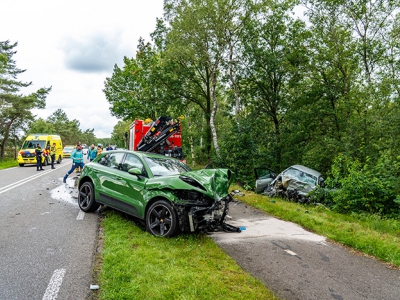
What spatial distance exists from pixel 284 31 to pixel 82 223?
17.3m

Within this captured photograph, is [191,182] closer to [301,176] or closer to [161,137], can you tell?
[301,176]

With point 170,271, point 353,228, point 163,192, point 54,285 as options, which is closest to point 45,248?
point 54,285

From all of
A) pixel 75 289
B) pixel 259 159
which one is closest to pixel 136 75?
pixel 259 159

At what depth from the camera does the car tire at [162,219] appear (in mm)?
4836

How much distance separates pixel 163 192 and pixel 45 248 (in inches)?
83.9

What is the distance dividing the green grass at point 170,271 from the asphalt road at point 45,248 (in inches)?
13.4

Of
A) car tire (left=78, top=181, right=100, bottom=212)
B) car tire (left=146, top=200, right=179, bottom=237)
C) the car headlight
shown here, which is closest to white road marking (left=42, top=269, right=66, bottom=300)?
car tire (left=146, top=200, right=179, bottom=237)

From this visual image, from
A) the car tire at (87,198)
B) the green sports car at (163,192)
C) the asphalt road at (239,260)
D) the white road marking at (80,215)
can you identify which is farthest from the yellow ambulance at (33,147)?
the green sports car at (163,192)

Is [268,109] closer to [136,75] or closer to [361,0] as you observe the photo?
[361,0]

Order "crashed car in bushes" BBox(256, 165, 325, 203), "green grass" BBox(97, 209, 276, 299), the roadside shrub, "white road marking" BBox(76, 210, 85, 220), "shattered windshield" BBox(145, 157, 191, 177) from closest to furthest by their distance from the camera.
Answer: "green grass" BBox(97, 209, 276, 299), "shattered windshield" BBox(145, 157, 191, 177), "white road marking" BBox(76, 210, 85, 220), the roadside shrub, "crashed car in bushes" BBox(256, 165, 325, 203)

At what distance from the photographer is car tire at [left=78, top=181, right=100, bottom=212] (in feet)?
22.1

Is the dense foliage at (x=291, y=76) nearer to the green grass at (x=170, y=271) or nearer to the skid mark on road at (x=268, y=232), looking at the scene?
the skid mark on road at (x=268, y=232)

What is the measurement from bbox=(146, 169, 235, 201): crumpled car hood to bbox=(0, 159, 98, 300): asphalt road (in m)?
1.57

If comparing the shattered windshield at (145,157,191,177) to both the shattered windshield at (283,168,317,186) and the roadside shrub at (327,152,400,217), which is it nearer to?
the roadside shrub at (327,152,400,217)
